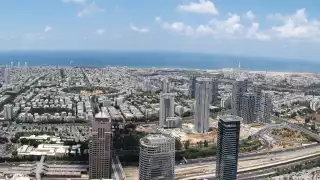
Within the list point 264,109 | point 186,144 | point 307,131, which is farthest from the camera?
point 264,109

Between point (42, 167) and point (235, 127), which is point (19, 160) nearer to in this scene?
point (42, 167)

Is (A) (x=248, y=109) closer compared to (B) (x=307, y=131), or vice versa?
(B) (x=307, y=131)

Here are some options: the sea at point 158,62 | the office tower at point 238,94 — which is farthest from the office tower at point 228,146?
the sea at point 158,62

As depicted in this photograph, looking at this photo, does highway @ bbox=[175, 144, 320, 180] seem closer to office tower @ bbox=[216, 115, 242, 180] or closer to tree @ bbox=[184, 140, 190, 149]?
tree @ bbox=[184, 140, 190, 149]

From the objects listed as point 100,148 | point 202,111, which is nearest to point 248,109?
point 202,111

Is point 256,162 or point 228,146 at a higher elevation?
point 228,146

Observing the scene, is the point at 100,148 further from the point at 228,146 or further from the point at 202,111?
the point at 202,111
